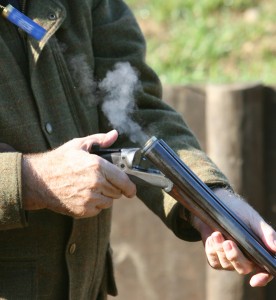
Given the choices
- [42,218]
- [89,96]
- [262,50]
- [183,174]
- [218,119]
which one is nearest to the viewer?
[183,174]

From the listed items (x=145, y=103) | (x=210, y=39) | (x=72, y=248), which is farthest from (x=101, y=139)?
(x=210, y=39)

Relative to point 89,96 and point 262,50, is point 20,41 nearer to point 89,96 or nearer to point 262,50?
point 89,96

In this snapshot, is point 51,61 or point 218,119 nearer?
point 51,61

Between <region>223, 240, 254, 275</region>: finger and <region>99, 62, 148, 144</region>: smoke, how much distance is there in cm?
66

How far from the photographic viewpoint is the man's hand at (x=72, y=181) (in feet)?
9.39

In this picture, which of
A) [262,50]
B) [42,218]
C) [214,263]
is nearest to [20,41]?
[42,218]

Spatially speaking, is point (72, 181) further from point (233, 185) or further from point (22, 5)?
point (233, 185)

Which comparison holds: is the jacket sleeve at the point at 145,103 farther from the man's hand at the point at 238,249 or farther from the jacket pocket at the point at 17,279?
the jacket pocket at the point at 17,279

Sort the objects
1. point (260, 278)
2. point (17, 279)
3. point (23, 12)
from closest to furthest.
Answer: point (260, 278), point (17, 279), point (23, 12)

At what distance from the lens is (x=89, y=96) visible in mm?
3404

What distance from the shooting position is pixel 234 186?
5293 millimetres

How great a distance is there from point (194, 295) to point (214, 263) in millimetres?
2551

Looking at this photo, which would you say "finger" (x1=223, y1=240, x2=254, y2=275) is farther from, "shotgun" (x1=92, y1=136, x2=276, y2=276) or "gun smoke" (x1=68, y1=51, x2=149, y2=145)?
"gun smoke" (x1=68, y1=51, x2=149, y2=145)

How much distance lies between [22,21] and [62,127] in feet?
1.30
